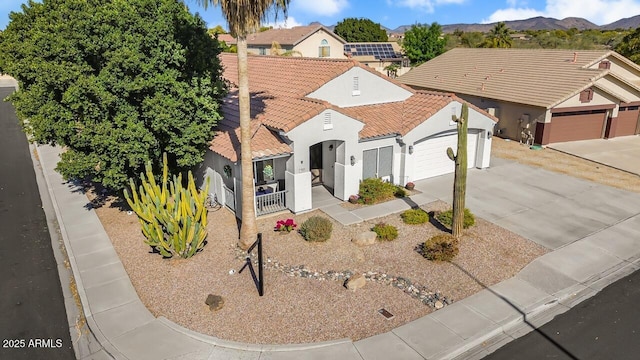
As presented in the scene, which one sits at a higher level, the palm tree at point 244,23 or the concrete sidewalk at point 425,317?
the palm tree at point 244,23

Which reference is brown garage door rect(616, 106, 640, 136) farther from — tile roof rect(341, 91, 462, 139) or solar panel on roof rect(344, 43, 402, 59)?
solar panel on roof rect(344, 43, 402, 59)

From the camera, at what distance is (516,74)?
33.2m

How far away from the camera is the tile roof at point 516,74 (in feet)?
95.3

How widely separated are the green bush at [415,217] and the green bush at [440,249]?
2.40 metres

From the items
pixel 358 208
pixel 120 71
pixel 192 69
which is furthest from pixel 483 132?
pixel 120 71

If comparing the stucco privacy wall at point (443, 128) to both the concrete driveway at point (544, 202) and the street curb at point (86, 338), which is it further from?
the street curb at point (86, 338)

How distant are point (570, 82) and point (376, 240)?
68.6ft

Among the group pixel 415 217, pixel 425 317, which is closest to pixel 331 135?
pixel 415 217

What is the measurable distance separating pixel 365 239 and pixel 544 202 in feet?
30.5

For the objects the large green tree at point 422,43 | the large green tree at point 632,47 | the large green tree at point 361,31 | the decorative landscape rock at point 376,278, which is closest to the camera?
the decorative landscape rock at point 376,278

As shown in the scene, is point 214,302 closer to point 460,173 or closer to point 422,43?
point 460,173

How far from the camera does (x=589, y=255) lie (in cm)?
1527

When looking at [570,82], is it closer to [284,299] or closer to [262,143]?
[262,143]

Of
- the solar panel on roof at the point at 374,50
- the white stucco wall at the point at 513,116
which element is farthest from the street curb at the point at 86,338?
the solar panel on roof at the point at 374,50
